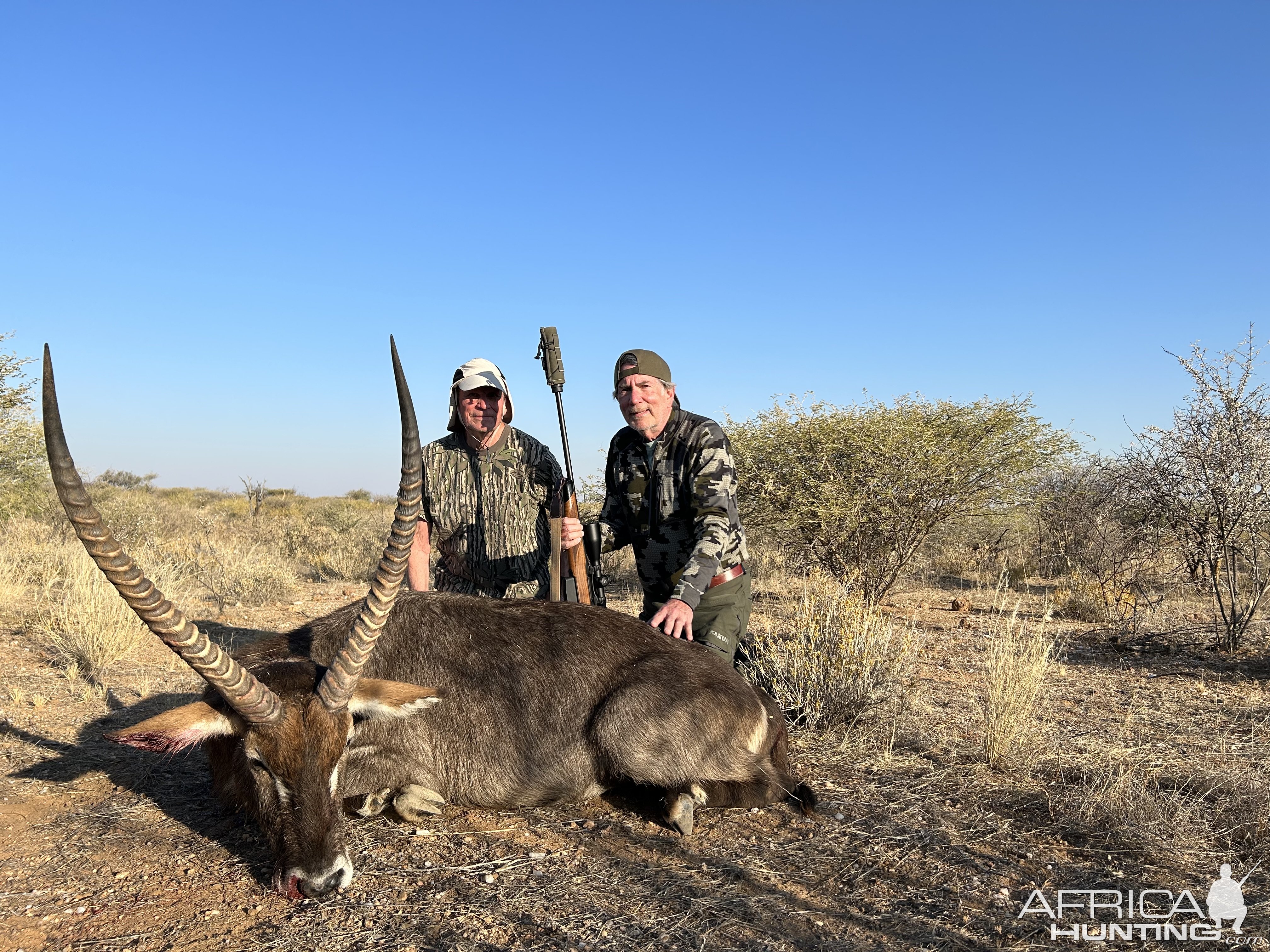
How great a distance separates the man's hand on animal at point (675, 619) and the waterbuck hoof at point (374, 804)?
1.72m

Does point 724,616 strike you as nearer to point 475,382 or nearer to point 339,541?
point 475,382

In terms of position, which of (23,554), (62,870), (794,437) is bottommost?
(62,870)

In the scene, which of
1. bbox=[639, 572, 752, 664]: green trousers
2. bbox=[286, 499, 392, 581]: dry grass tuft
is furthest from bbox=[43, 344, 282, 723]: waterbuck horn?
bbox=[286, 499, 392, 581]: dry grass tuft

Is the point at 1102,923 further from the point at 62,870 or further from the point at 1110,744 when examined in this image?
the point at 62,870

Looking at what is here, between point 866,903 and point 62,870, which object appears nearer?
point 866,903

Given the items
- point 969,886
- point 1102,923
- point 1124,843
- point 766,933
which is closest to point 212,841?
point 766,933

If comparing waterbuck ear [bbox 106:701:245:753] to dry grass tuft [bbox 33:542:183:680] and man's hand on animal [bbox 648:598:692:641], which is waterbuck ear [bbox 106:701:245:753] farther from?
dry grass tuft [bbox 33:542:183:680]

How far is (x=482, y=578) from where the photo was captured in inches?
264

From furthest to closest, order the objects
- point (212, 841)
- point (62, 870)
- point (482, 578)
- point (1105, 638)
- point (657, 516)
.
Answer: point (1105, 638) → point (482, 578) → point (657, 516) → point (212, 841) → point (62, 870)

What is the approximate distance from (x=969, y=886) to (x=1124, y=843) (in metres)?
0.95

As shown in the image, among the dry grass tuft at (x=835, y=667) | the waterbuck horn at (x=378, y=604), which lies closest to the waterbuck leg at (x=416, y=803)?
the waterbuck horn at (x=378, y=604)

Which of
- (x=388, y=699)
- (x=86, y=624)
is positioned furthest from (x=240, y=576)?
(x=388, y=699)

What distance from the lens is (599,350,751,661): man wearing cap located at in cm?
571

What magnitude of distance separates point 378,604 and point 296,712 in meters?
0.57
